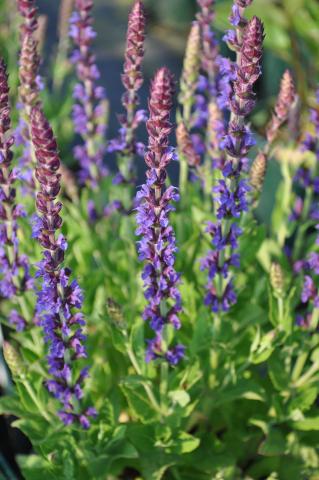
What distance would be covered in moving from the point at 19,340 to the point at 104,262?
69 centimetres

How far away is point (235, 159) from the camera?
2.69 m

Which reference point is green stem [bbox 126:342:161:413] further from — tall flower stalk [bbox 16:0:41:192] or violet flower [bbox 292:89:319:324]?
tall flower stalk [bbox 16:0:41:192]

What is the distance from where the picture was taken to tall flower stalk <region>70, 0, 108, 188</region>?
3.55 m

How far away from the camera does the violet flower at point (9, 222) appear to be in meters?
2.54

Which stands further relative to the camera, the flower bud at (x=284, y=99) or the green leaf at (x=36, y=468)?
the green leaf at (x=36, y=468)

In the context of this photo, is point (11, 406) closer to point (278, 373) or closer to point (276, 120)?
point (278, 373)

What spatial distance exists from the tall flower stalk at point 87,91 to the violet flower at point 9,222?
85cm

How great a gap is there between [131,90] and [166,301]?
1.06m

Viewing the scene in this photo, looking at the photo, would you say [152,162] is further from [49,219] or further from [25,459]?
[25,459]

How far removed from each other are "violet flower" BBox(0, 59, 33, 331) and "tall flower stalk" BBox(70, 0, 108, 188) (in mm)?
846

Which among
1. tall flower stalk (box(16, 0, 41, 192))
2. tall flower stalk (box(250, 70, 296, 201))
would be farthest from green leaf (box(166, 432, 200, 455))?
tall flower stalk (box(16, 0, 41, 192))

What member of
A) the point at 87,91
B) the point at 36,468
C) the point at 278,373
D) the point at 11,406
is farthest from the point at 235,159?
the point at 36,468

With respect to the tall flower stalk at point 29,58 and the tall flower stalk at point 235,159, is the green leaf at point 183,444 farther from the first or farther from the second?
the tall flower stalk at point 29,58

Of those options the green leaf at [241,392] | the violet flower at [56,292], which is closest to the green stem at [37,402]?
the violet flower at [56,292]
